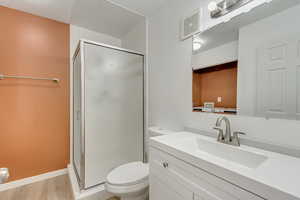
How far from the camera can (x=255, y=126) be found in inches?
37.4

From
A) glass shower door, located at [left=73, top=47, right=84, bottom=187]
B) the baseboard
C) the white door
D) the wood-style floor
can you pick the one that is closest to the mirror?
the white door

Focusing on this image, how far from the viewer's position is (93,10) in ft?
5.91

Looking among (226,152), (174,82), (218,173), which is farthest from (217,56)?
(218,173)

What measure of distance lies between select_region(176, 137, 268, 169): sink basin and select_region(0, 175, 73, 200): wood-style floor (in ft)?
5.03

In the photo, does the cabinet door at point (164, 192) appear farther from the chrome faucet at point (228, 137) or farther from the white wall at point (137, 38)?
the white wall at point (137, 38)

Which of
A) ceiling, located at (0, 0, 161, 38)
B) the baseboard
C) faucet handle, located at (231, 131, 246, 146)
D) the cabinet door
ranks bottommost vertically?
the baseboard

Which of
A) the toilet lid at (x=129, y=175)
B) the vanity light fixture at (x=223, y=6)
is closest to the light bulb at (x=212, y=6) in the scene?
the vanity light fixture at (x=223, y=6)

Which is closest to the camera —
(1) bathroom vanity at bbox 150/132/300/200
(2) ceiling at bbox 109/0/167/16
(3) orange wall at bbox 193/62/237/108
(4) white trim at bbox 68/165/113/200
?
(1) bathroom vanity at bbox 150/132/300/200

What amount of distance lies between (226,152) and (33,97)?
7.74 feet

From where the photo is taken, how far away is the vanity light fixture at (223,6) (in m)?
1.03

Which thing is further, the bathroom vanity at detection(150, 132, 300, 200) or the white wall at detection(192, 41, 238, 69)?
the white wall at detection(192, 41, 238, 69)

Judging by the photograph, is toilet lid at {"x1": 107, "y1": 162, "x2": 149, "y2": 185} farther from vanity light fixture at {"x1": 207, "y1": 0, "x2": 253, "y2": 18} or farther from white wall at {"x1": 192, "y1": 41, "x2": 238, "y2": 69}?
vanity light fixture at {"x1": 207, "y1": 0, "x2": 253, "y2": 18}

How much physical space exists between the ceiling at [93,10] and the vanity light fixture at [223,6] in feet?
2.41

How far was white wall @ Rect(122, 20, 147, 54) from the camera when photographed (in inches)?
79.6
